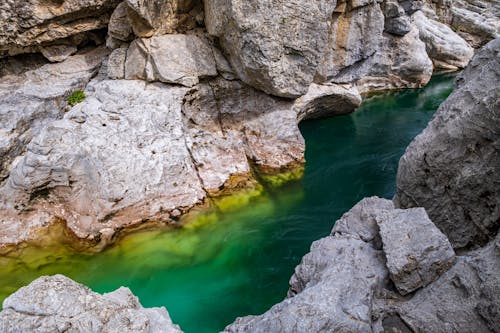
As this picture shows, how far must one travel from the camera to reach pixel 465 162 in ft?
18.4

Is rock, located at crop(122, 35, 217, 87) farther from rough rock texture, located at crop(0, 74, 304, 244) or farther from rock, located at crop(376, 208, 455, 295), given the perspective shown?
rock, located at crop(376, 208, 455, 295)

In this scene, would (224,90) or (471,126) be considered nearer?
(471,126)

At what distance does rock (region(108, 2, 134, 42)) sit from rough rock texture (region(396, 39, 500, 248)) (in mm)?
10330

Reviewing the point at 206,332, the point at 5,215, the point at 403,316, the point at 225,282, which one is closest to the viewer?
the point at 403,316

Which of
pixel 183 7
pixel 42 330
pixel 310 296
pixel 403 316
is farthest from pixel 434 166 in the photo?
pixel 183 7

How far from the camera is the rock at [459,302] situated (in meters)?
4.12

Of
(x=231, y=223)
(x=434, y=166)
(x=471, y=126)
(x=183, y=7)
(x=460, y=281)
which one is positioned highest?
(x=183, y=7)

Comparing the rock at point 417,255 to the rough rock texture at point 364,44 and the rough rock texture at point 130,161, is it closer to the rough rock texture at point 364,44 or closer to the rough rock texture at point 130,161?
the rough rock texture at point 130,161

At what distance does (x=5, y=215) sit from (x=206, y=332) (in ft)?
20.9

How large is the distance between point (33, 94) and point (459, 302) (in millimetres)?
12527

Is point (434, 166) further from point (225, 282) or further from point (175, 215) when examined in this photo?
point (175, 215)

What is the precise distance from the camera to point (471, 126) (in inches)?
215

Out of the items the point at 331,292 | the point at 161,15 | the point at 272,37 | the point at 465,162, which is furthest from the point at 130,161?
the point at 465,162

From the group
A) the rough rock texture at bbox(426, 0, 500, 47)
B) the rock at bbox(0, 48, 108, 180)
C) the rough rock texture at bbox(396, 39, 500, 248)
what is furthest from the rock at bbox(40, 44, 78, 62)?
the rough rock texture at bbox(426, 0, 500, 47)
